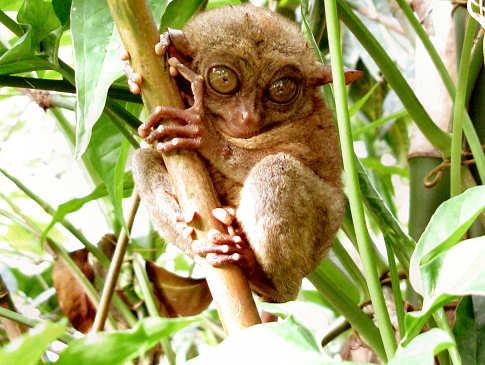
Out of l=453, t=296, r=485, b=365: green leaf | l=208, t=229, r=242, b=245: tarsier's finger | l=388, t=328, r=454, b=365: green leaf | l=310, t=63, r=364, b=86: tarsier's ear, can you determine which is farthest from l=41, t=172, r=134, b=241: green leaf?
l=388, t=328, r=454, b=365: green leaf

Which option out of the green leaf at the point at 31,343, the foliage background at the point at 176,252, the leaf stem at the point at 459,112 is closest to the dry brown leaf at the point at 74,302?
the foliage background at the point at 176,252

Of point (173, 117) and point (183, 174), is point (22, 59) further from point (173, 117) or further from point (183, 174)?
point (183, 174)

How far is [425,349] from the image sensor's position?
2.80ft

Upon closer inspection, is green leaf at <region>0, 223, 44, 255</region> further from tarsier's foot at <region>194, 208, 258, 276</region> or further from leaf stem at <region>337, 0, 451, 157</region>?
leaf stem at <region>337, 0, 451, 157</region>

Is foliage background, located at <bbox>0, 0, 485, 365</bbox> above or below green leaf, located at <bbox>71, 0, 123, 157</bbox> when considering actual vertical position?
below

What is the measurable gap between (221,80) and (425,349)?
5.44 ft

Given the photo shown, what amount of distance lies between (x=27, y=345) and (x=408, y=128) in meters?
4.49

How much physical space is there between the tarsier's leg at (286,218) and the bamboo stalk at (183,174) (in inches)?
19.4

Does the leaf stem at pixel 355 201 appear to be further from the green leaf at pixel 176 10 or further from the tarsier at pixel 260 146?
the green leaf at pixel 176 10

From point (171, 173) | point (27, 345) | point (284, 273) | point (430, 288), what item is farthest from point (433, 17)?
point (27, 345)

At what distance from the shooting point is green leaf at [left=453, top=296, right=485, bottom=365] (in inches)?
83.1

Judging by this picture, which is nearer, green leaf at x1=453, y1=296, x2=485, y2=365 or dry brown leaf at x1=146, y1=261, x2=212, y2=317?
green leaf at x1=453, y1=296, x2=485, y2=365

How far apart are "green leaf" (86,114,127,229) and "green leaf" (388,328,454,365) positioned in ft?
5.30

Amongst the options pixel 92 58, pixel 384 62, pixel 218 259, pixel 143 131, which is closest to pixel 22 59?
pixel 92 58
